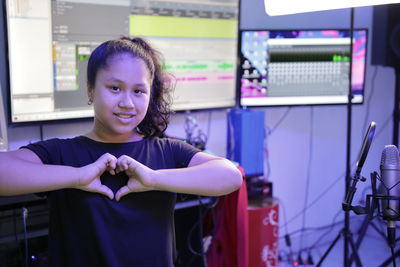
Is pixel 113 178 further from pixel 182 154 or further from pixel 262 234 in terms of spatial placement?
pixel 262 234

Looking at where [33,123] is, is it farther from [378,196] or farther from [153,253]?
[378,196]

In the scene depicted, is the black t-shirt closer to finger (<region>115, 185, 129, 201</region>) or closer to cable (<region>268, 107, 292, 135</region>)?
finger (<region>115, 185, 129, 201</region>)

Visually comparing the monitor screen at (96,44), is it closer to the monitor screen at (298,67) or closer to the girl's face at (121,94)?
the monitor screen at (298,67)

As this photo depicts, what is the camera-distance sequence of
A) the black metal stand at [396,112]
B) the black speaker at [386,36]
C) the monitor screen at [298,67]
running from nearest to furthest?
the monitor screen at [298,67], the black speaker at [386,36], the black metal stand at [396,112]

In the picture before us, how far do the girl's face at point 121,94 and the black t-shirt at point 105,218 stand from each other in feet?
0.26

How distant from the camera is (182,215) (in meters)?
2.75

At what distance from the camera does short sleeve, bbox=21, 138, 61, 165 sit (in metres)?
1.38

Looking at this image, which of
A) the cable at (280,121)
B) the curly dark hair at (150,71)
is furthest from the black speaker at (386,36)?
the curly dark hair at (150,71)

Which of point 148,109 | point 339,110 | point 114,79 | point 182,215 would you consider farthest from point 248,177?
point 114,79

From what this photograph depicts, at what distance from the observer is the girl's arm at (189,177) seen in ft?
4.49

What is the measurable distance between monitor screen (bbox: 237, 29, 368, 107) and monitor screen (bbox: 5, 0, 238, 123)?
0.35 ft

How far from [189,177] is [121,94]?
283 mm

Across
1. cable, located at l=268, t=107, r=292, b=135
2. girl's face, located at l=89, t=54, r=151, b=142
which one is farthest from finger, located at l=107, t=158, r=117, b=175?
cable, located at l=268, t=107, r=292, b=135

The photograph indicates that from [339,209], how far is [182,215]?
1.38 m
